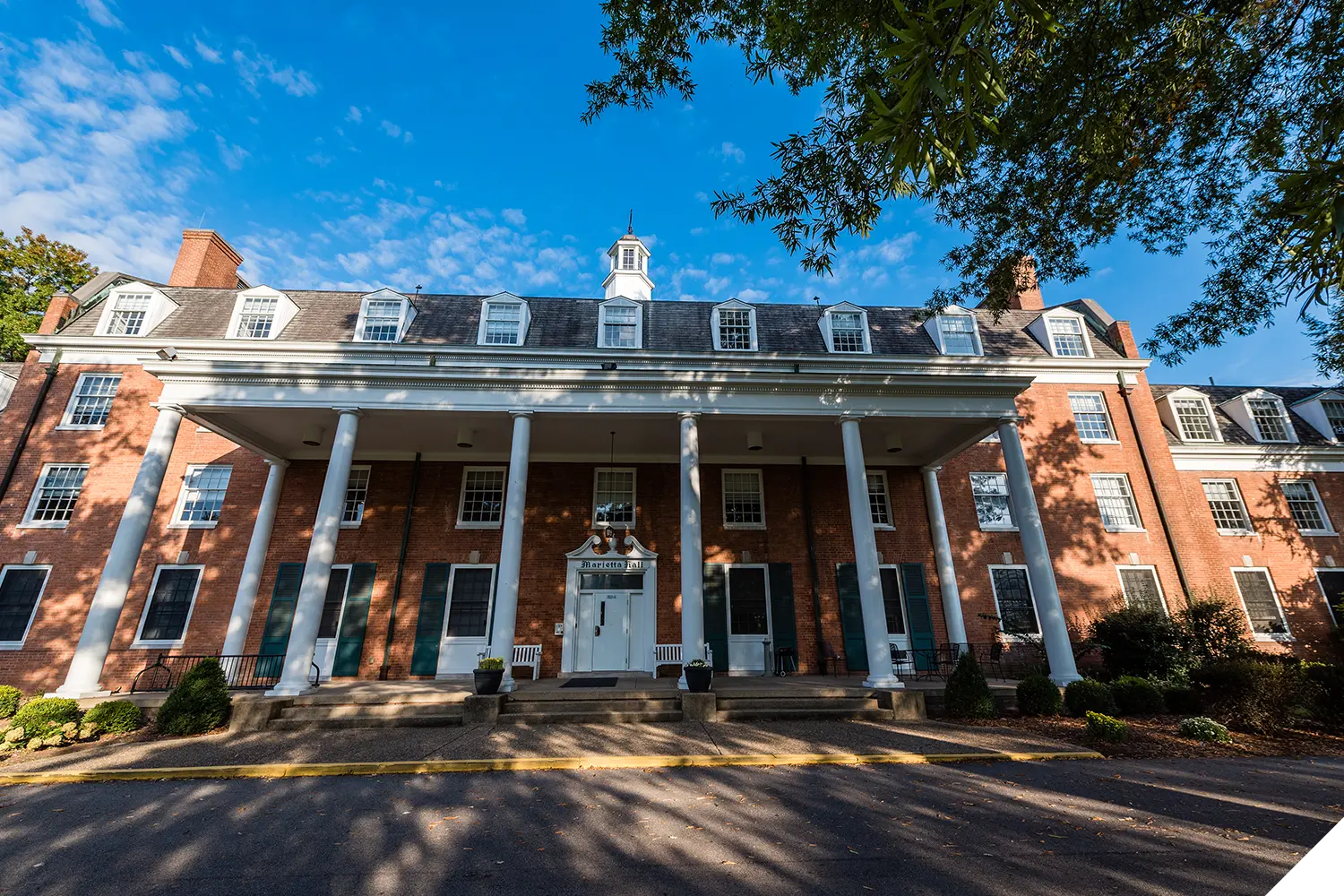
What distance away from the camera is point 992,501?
16.6m

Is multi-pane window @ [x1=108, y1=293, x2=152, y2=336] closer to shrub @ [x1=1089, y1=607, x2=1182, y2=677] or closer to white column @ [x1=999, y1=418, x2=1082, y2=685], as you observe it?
white column @ [x1=999, y1=418, x2=1082, y2=685]

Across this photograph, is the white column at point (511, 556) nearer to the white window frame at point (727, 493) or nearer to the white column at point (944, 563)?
the white window frame at point (727, 493)

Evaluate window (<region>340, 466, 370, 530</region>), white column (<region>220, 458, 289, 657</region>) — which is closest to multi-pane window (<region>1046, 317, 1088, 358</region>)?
window (<region>340, 466, 370, 530</region>)

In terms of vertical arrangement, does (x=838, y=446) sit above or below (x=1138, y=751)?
above

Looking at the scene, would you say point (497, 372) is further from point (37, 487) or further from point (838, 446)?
point (37, 487)

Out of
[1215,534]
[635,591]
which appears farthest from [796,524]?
[1215,534]

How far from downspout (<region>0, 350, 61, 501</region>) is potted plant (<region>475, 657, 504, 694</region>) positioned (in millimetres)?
15848

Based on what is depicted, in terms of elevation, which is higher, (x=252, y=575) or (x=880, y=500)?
(x=880, y=500)

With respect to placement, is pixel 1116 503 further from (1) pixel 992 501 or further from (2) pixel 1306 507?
(2) pixel 1306 507

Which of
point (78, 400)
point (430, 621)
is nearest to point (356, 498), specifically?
point (430, 621)

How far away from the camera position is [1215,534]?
54.7 ft

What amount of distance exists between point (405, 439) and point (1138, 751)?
16.7 meters

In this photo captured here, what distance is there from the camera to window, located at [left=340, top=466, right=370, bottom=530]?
15.1 m

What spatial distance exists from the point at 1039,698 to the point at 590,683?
9215 mm
